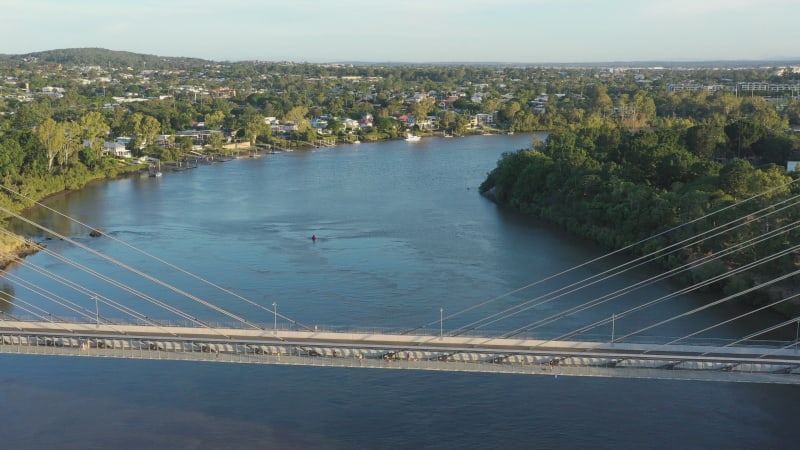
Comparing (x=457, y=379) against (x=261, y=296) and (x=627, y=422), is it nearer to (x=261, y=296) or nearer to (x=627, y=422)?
(x=627, y=422)

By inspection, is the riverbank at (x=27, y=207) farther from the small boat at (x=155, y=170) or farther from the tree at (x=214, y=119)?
the tree at (x=214, y=119)

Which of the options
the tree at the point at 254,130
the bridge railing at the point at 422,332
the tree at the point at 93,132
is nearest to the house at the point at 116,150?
the tree at the point at 93,132

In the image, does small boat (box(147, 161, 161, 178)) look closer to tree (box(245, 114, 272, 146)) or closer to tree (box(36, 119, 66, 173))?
tree (box(36, 119, 66, 173))

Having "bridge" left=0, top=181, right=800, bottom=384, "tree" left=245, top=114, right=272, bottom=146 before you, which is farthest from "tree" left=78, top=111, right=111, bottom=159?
"bridge" left=0, top=181, right=800, bottom=384

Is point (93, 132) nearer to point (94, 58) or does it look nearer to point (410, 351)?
point (410, 351)

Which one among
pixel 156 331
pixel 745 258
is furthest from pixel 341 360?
pixel 745 258

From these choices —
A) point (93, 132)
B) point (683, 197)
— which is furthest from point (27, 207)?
point (683, 197)
